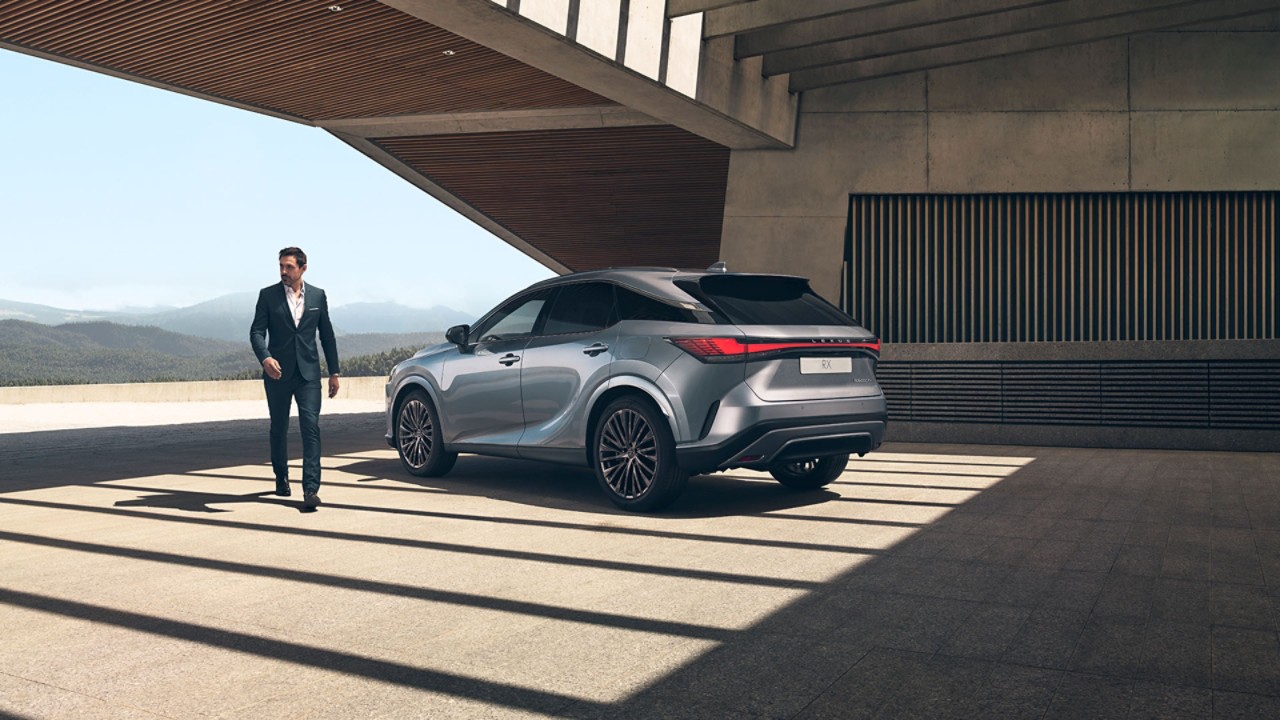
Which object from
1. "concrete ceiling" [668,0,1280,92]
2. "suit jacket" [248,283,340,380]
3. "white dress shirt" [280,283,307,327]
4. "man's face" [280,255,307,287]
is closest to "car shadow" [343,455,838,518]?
"suit jacket" [248,283,340,380]

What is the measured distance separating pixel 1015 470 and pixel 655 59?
5.33m

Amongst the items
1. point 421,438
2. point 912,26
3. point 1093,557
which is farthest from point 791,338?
→ point 912,26

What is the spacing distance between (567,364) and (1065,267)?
8617 millimetres

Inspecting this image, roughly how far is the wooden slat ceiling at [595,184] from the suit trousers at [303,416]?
11.1 meters

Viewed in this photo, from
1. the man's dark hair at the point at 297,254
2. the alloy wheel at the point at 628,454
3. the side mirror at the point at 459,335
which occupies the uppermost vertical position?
the man's dark hair at the point at 297,254

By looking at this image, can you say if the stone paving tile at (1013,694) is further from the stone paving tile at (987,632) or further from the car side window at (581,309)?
the car side window at (581,309)

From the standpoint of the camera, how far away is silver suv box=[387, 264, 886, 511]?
274 inches

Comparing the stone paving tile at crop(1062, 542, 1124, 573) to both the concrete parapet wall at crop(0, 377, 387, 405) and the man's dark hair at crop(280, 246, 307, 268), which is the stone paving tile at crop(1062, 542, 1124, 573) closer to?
the man's dark hair at crop(280, 246, 307, 268)

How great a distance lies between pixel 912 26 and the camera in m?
11.8

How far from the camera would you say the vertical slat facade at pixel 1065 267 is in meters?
13.6

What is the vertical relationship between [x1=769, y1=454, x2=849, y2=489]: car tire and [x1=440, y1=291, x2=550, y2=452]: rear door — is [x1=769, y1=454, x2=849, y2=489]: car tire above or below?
below

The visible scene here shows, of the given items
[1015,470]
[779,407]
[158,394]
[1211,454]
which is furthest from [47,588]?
[158,394]

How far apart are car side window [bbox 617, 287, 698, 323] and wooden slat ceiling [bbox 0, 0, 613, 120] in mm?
7053

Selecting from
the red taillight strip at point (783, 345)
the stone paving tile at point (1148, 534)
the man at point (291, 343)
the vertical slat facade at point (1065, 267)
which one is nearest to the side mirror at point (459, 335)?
the man at point (291, 343)
